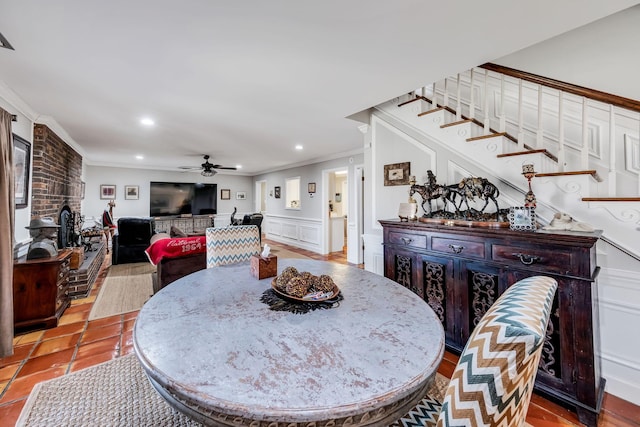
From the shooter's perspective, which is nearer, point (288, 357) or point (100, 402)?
point (288, 357)

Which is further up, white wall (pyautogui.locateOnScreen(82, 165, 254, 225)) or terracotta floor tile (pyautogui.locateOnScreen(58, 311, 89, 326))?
white wall (pyautogui.locateOnScreen(82, 165, 254, 225))

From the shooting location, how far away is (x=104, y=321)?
→ 98.3 inches

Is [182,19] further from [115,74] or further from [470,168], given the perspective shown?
[470,168]

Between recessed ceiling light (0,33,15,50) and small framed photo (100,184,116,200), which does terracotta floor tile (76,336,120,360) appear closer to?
recessed ceiling light (0,33,15,50)

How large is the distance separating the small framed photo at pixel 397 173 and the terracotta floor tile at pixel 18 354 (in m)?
3.50

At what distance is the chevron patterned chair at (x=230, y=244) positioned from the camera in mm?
1963

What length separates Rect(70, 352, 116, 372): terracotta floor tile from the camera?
5.91 feet

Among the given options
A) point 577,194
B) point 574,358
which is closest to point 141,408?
point 574,358

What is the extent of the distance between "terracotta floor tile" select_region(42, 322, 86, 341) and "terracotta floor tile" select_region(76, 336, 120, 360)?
378mm

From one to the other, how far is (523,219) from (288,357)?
1754 mm

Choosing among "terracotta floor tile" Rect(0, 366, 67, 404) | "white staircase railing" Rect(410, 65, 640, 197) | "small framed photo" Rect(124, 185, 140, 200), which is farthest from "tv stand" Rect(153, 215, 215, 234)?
"white staircase railing" Rect(410, 65, 640, 197)

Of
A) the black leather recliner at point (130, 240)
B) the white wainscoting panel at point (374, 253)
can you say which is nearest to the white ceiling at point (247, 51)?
the white wainscoting panel at point (374, 253)

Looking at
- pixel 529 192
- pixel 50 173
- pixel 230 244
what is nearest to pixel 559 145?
pixel 529 192

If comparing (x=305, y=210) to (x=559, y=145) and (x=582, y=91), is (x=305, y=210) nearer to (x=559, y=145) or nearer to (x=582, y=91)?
(x=559, y=145)
